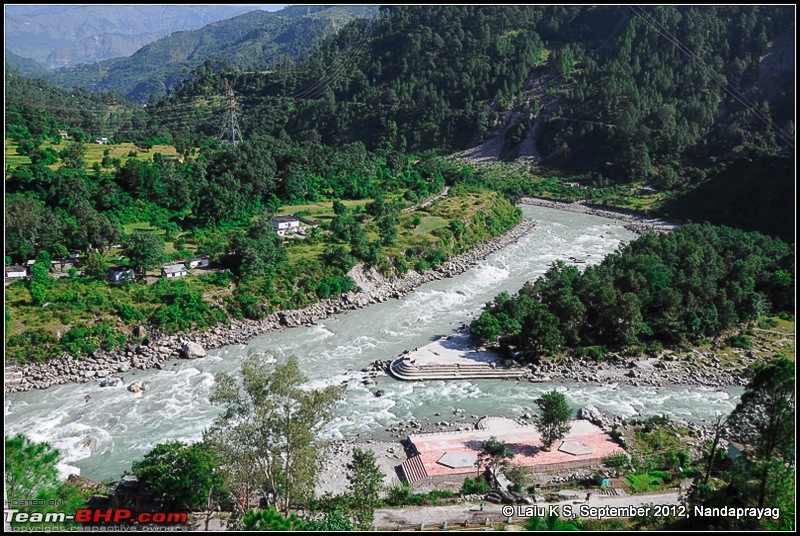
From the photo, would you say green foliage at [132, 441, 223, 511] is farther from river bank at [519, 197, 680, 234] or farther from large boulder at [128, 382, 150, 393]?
river bank at [519, 197, 680, 234]

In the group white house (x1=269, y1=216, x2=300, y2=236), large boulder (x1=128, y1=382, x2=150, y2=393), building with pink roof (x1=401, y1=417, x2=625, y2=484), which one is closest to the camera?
building with pink roof (x1=401, y1=417, x2=625, y2=484)

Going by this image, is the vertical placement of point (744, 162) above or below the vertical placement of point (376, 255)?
above

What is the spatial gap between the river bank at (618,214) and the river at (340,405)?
82.9 ft

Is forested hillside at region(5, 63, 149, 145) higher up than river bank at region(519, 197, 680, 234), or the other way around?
forested hillside at region(5, 63, 149, 145)

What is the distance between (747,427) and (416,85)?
81.0 m

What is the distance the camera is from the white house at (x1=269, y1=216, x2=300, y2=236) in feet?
128

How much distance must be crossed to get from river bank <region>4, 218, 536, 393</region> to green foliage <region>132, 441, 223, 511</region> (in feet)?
30.5

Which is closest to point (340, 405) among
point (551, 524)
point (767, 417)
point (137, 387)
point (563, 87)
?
point (137, 387)

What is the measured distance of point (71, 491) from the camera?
15.7 meters

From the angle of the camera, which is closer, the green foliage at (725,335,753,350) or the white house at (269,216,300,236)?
the green foliage at (725,335,753,350)

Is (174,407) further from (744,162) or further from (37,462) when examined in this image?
(744,162)

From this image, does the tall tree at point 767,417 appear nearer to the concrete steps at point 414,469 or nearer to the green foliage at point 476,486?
the green foliage at point 476,486

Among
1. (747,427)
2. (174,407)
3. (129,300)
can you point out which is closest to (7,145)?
(129,300)

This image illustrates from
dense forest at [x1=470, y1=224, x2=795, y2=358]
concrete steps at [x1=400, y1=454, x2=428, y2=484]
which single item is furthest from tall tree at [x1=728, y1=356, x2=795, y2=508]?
dense forest at [x1=470, y1=224, x2=795, y2=358]
